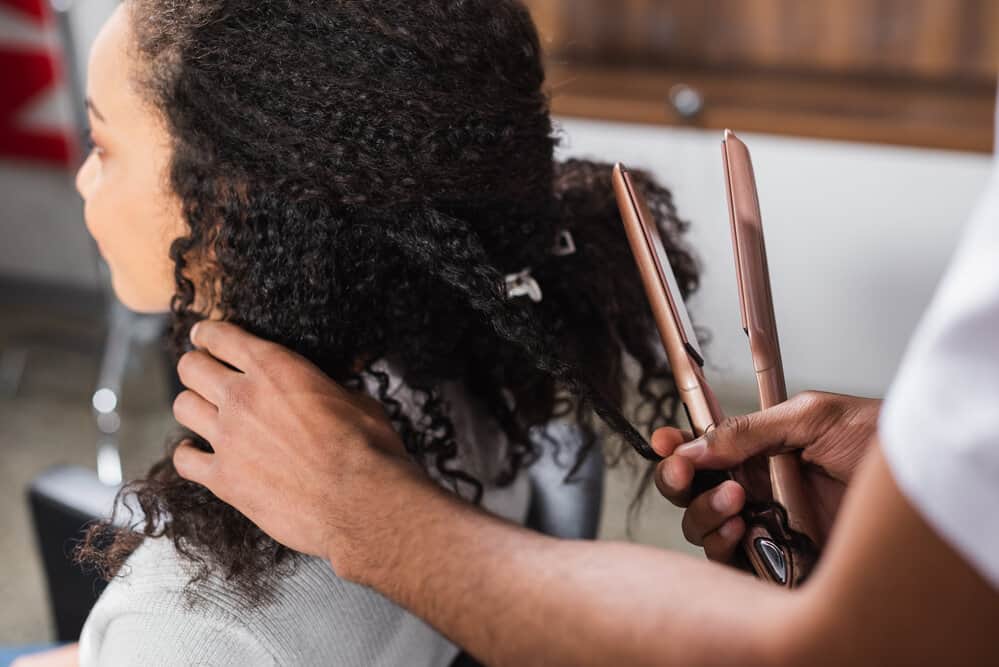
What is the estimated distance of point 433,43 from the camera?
781 mm

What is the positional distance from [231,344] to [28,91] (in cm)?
251

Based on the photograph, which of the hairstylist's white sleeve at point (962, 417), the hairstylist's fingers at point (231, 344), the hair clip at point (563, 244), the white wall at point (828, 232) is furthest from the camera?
the white wall at point (828, 232)

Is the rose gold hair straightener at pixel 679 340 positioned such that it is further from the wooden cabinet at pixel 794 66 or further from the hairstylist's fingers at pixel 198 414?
the wooden cabinet at pixel 794 66

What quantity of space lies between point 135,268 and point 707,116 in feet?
5.91

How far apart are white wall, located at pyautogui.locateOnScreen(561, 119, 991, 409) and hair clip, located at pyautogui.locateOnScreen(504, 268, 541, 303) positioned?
4.63 ft

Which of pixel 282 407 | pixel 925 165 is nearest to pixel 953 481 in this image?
pixel 282 407

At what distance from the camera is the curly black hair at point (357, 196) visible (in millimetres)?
777

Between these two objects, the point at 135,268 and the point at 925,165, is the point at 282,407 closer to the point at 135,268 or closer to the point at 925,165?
the point at 135,268

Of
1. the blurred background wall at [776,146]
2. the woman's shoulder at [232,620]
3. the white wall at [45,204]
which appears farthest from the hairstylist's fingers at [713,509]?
the white wall at [45,204]

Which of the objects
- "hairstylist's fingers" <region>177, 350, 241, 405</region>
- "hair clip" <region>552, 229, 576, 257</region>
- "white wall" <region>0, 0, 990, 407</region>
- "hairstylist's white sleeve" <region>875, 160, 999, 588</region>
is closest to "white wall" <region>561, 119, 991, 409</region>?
"white wall" <region>0, 0, 990, 407</region>

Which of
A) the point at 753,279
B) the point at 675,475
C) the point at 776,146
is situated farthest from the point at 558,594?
the point at 776,146

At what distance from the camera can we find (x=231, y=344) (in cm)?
82

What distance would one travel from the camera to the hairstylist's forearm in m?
0.52

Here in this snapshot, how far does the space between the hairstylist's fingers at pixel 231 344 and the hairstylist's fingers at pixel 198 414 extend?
0.13 ft
